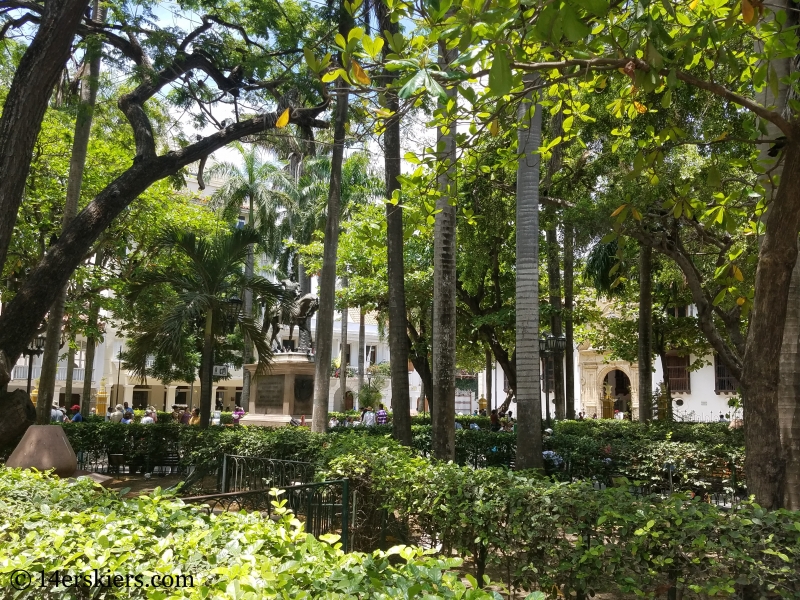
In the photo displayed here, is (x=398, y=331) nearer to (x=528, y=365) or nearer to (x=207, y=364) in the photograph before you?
(x=528, y=365)

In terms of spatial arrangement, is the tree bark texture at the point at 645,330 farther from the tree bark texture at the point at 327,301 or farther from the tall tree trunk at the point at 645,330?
the tree bark texture at the point at 327,301

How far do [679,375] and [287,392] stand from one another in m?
22.9

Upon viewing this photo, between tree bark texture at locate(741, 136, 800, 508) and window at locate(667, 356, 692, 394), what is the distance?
106 ft

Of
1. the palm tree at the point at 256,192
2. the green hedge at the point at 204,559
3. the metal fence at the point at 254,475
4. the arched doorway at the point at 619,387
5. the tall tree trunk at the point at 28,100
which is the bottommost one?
the metal fence at the point at 254,475

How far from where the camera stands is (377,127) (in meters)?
5.78

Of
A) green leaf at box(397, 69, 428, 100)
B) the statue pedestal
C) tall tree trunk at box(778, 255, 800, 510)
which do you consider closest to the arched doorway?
the statue pedestal

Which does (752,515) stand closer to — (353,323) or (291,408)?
(291,408)

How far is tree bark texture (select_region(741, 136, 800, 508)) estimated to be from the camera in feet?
16.6

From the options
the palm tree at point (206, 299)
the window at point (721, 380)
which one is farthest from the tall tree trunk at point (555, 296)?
the window at point (721, 380)

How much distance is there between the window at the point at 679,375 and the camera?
36062mm

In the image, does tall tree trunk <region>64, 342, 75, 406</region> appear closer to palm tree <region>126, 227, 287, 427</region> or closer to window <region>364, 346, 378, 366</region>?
palm tree <region>126, 227, 287, 427</region>

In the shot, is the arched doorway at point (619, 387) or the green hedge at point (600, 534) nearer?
the green hedge at point (600, 534)

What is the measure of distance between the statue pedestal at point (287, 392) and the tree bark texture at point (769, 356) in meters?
18.8

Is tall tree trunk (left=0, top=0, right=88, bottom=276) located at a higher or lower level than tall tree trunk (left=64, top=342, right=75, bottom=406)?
higher
